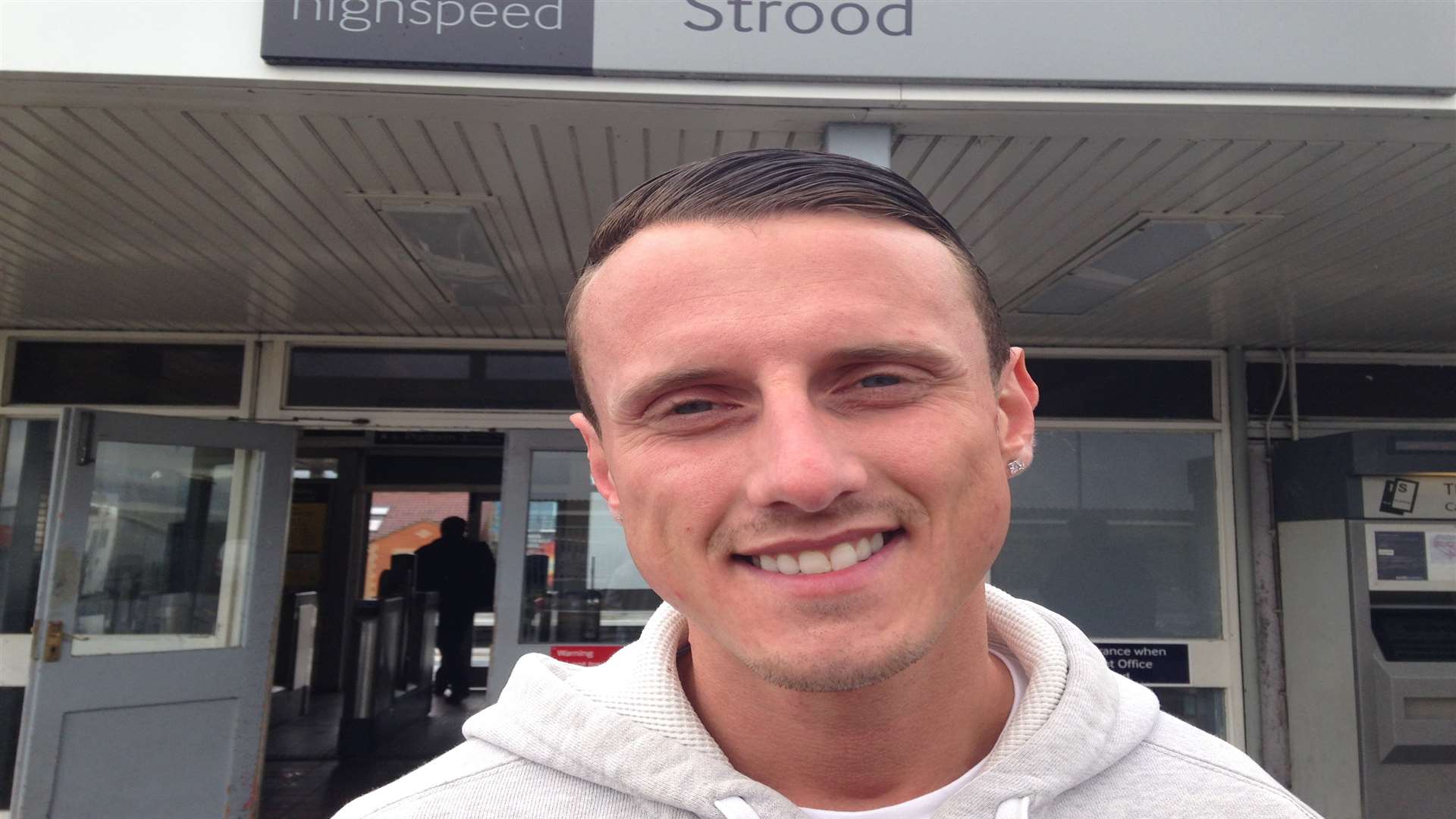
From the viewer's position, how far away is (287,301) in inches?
196

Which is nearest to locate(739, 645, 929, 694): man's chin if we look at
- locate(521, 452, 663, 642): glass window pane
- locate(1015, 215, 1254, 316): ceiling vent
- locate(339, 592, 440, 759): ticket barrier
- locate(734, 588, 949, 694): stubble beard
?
locate(734, 588, 949, 694): stubble beard

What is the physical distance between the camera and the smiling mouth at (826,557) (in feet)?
3.19

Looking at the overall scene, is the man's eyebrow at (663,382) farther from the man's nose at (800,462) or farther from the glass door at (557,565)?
the glass door at (557,565)

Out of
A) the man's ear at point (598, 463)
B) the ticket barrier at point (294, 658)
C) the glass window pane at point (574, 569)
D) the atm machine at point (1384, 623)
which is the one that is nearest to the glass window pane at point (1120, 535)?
the atm machine at point (1384, 623)

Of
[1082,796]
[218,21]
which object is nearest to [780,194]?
[1082,796]

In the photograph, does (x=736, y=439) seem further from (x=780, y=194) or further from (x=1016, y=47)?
(x=1016, y=47)

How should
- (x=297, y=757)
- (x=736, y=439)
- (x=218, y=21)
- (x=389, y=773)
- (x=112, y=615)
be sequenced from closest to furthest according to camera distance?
1. (x=736, y=439)
2. (x=218, y=21)
3. (x=112, y=615)
4. (x=389, y=773)
5. (x=297, y=757)

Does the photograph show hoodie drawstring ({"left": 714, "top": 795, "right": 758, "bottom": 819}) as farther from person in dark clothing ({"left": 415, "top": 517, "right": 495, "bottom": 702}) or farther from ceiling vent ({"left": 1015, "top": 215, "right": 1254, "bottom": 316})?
person in dark clothing ({"left": 415, "top": 517, "right": 495, "bottom": 702})

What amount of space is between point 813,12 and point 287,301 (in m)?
3.35

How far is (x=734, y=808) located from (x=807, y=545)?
0.33 metres

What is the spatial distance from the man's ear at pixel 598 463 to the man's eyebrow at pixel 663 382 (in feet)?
0.43

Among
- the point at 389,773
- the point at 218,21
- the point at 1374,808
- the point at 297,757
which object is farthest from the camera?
the point at 297,757

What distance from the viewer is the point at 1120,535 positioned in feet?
18.4

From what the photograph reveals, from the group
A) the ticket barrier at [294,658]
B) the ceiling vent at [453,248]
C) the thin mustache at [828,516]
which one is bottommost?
the ticket barrier at [294,658]
